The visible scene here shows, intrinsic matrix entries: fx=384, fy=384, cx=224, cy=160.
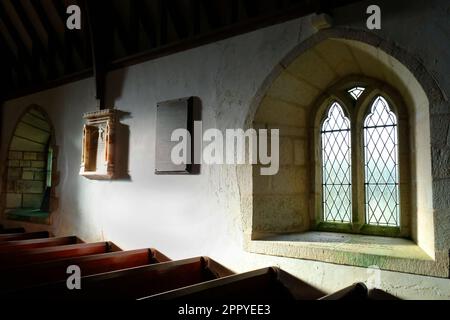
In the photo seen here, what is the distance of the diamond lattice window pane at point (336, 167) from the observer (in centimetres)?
329

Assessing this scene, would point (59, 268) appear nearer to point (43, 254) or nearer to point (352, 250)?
point (43, 254)

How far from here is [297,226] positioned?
3314 mm

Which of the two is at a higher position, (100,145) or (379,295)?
(100,145)

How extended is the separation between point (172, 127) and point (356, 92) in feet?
5.45

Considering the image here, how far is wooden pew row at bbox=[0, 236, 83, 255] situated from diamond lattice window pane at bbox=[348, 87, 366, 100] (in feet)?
11.0

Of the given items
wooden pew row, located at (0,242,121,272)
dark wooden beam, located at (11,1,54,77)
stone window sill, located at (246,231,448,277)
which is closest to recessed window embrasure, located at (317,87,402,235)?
stone window sill, located at (246,231,448,277)

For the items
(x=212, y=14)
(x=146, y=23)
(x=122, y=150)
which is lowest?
(x=122, y=150)

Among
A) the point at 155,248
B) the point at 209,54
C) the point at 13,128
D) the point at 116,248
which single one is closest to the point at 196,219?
the point at 155,248

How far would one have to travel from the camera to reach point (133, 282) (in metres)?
2.67

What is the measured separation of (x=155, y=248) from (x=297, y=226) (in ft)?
4.49

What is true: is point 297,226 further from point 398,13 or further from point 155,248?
point 398,13

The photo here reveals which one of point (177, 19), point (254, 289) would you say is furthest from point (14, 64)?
point (254, 289)

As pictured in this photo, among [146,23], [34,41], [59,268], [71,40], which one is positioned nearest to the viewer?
[59,268]

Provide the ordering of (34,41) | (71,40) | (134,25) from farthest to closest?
(34,41), (71,40), (134,25)
